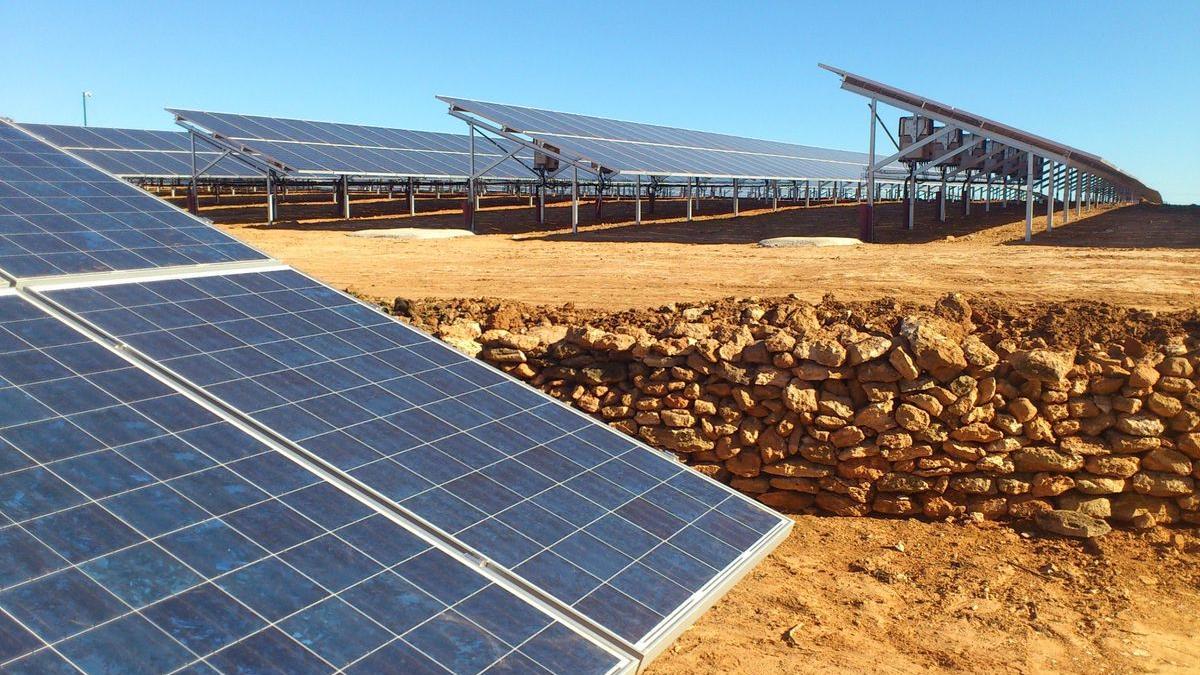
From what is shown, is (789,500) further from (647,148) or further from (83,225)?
(647,148)

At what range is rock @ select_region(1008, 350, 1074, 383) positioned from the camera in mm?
10172

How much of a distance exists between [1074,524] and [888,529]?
199cm

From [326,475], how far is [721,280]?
1564 cm

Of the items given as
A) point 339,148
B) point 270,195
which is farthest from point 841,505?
point 339,148

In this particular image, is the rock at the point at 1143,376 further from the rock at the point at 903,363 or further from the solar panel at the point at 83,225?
the solar panel at the point at 83,225

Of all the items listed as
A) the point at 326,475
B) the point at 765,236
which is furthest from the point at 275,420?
the point at 765,236

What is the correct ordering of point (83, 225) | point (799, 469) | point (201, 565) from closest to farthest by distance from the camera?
point (201, 565) < point (83, 225) < point (799, 469)

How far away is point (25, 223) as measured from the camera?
7859mm

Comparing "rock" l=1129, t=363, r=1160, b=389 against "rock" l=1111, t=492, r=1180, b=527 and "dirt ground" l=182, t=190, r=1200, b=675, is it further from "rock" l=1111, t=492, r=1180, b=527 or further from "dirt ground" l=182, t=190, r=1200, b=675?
"dirt ground" l=182, t=190, r=1200, b=675

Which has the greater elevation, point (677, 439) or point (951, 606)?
point (677, 439)

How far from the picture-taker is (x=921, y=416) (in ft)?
34.0

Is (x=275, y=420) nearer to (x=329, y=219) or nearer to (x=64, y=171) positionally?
(x=64, y=171)

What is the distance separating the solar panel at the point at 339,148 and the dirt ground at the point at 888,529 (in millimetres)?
2532

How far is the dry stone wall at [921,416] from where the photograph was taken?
402 inches
